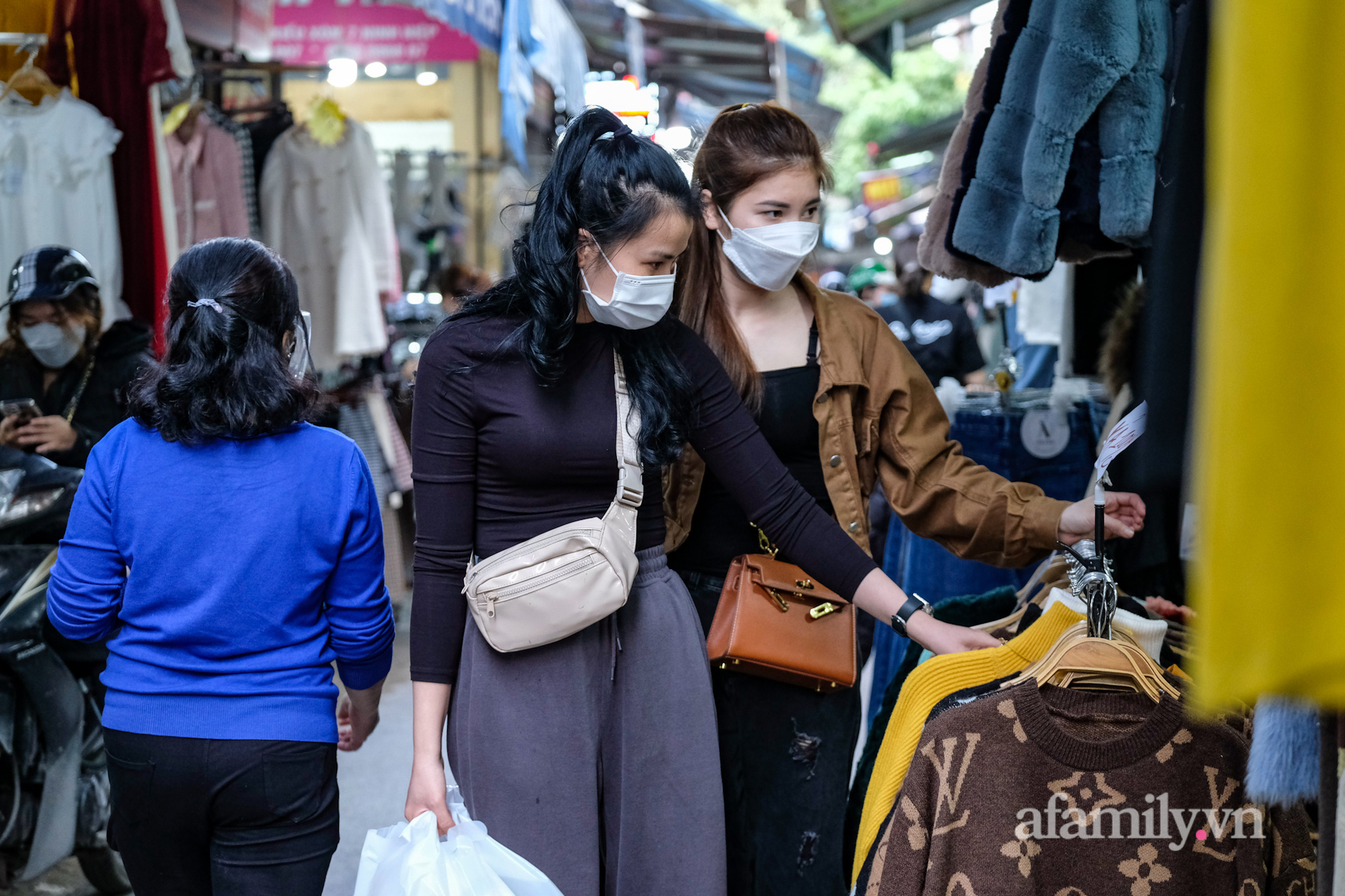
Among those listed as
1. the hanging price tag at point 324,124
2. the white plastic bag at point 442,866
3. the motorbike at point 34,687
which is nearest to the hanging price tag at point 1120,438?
the white plastic bag at point 442,866

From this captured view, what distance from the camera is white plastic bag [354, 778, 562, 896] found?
174 cm

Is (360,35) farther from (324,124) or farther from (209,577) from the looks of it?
(209,577)

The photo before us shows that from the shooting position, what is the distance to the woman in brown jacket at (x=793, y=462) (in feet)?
7.77

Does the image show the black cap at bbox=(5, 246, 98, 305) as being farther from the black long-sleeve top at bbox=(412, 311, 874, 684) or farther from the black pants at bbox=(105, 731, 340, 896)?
the black long-sleeve top at bbox=(412, 311, 874, 684)

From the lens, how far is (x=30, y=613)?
9.82 feet

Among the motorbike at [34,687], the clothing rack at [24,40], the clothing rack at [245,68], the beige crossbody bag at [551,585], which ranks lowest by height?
the motorbike at [34,687]

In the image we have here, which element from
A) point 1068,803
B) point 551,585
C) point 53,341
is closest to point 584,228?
point 551,585

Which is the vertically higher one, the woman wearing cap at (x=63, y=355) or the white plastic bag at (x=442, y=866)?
the woman wearing cap at (x=63, y=355)

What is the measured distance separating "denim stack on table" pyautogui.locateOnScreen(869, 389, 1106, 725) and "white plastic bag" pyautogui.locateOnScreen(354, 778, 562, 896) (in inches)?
75.7

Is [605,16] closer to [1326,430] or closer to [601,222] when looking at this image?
[601,222]

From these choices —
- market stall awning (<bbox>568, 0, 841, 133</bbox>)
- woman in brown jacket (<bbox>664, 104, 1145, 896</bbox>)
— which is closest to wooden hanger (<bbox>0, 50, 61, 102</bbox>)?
woman in brown jacket (<bbox>664, 104, 1145, 896</bbox>)

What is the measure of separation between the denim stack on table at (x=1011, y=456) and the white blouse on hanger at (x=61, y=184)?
2.88m

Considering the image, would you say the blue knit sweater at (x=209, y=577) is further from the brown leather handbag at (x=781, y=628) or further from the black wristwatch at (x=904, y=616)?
the black wristwatch at (x=904, y=616)

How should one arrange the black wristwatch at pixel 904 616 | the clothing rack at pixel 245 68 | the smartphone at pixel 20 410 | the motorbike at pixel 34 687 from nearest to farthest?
the black wristwatch at pixel 904 616 < the motorbike at pixel 34 687 < the smartphone at pixel 20 410 < the clothing rack at pixel 245 68
